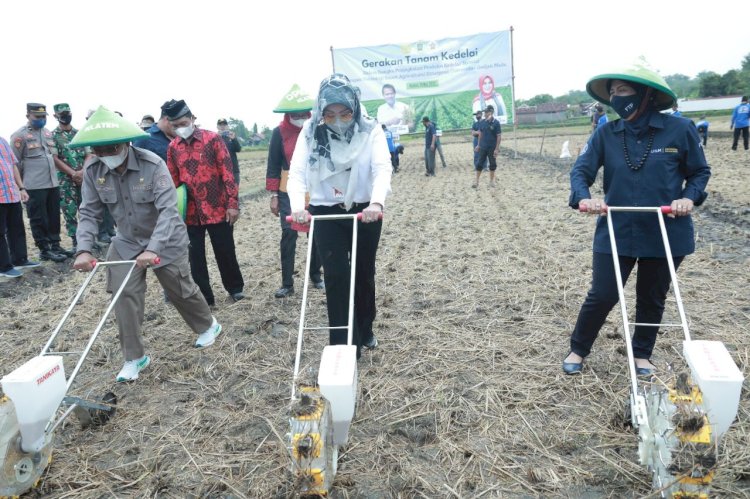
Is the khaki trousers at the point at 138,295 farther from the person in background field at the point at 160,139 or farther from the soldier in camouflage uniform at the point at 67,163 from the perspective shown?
the soldier in camouflage uniform at the point at 67,163

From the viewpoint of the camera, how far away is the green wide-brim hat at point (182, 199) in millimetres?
4883

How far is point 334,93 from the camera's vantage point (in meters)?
3.29

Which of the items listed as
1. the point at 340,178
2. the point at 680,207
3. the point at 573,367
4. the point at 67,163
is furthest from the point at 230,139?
the point at 680,207

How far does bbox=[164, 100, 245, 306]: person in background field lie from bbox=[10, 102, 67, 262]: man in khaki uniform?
3723 millimetres

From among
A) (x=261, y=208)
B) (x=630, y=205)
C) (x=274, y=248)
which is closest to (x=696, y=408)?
(x=630, y=205)

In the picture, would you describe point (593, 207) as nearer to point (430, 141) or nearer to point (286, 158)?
point (286, 158)

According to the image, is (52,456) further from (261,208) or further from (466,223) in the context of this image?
(261,208)

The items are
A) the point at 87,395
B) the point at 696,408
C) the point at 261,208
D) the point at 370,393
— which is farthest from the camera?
the point at 261,208

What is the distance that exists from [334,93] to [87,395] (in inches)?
111

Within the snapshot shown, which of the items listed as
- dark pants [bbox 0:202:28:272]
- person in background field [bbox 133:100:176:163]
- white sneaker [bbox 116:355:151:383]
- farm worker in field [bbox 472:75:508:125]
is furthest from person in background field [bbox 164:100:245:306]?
farm worker in field [bbox 472:75:508:125]

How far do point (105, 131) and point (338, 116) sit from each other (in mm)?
1601

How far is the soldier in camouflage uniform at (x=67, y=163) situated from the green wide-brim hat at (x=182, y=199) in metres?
3.76

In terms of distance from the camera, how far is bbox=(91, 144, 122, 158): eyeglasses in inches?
144

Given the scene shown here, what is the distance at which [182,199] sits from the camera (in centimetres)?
489
